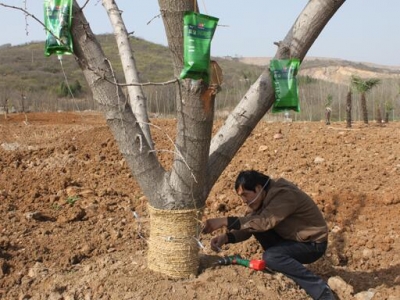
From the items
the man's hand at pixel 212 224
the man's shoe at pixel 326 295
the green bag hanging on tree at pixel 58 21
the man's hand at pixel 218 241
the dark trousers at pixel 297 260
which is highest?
the green bag hanging on tree at pixel 58 21

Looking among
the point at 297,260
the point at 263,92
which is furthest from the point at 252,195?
the point at 263,92

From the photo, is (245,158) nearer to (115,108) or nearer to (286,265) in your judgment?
(286,265)

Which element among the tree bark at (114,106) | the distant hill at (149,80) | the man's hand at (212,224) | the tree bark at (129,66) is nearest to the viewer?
the tree bark at (114,106)

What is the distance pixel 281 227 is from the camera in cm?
361

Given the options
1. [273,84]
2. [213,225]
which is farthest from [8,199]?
[273,84]

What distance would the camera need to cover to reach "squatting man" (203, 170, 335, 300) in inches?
134

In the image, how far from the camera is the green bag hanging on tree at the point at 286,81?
2715 millimetres

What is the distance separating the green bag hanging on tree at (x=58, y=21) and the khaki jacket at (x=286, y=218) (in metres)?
1.59

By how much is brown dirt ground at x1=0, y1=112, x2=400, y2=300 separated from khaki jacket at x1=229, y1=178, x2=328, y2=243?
298 mm

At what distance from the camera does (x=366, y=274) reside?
4.21 m

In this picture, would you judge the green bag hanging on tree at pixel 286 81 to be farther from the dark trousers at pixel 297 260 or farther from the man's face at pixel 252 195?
the dark trousers at pixel 297 260

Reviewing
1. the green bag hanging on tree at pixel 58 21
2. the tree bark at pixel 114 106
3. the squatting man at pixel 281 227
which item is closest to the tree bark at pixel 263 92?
the tree bark at pixel 114 106

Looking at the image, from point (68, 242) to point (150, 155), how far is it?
69.9 inches

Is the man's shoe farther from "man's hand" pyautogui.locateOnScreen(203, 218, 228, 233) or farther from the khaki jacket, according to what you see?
"man's hand" pyautogui.locateOnScreen(203, 218, 228, 233)
